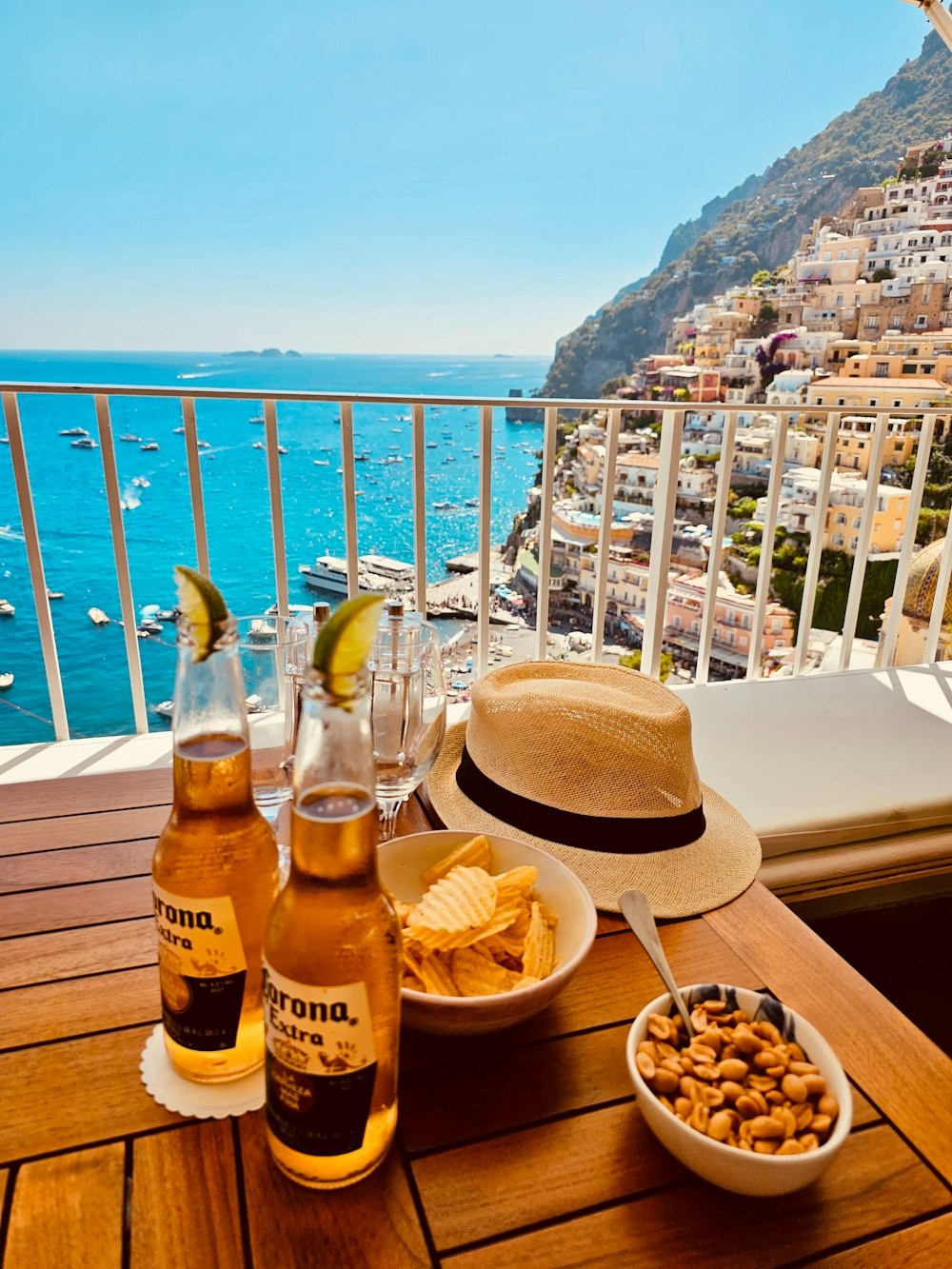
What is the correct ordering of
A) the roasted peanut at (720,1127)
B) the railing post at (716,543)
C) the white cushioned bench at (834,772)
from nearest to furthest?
the roasted peanut at (720,1127)
the white cushioned bench at (834,772)
the railing post at (716,543)

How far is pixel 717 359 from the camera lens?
12031mm

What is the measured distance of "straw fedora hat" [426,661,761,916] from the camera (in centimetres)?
90

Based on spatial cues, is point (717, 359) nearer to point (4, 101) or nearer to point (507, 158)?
point (507, 158)

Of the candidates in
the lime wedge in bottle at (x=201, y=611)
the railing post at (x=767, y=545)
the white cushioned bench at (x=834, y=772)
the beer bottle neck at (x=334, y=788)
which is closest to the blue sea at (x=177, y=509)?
the lime wedge in bottle at (x=201, y=611)

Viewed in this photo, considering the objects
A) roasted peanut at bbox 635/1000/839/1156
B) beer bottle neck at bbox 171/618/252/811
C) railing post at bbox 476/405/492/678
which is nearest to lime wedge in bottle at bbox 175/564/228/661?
beer bottle neck at bbox 171/618/252/811

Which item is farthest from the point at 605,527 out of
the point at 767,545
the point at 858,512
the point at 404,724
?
the point at 404,724

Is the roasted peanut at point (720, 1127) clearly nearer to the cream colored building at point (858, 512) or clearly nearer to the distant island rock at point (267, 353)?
the cream colored building at point (858, 512)

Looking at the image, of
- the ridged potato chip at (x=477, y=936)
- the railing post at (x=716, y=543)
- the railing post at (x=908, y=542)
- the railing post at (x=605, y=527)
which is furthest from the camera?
the railing post at (x=908, y=542)

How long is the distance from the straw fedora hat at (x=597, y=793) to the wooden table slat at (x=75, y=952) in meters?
0.36

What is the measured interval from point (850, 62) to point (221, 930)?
37.2 m

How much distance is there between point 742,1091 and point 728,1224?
2.9 inches

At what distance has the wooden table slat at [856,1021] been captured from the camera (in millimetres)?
566

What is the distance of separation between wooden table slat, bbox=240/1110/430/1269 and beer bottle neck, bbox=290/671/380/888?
8.0 inches

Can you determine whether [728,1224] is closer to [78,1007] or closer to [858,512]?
[78,1007]
